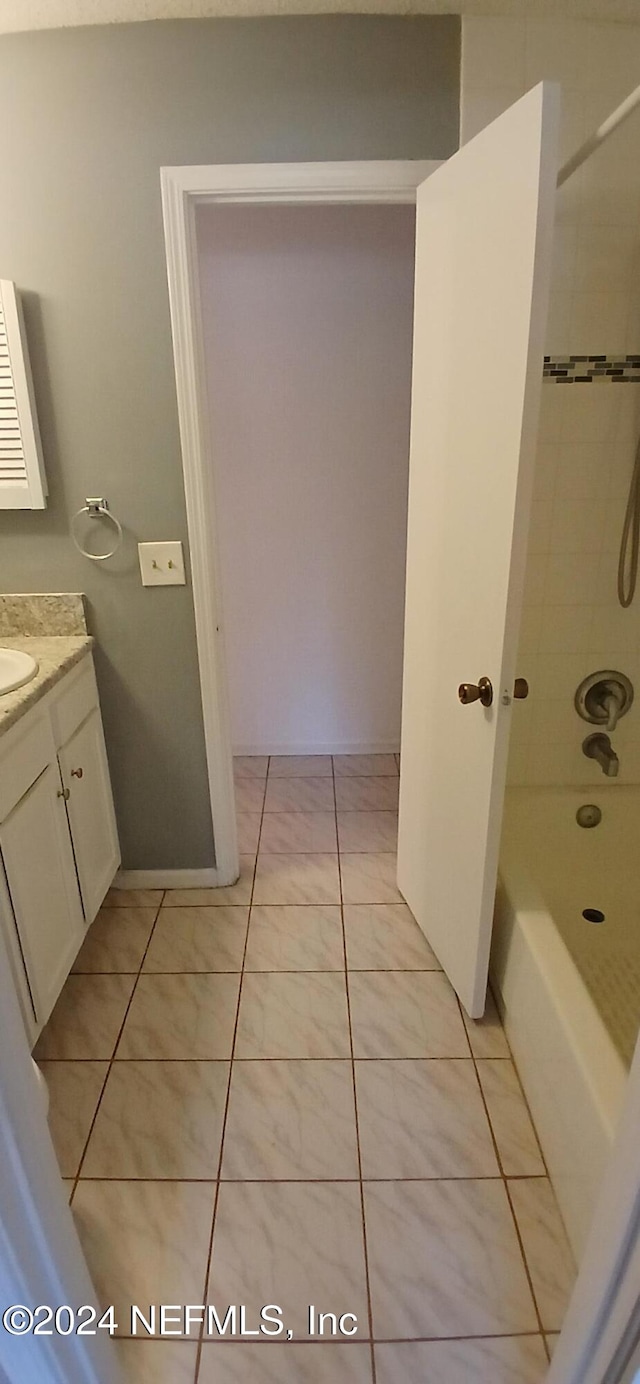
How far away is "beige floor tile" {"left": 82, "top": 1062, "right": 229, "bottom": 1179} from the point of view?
1441 millimetres

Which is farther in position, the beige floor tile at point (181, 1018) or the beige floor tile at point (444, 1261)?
the beige floor tile at point (181, 1018)

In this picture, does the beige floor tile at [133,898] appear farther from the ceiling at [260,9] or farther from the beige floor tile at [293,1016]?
Result: the ceiling at [260,9]

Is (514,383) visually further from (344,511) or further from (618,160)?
(344,511)

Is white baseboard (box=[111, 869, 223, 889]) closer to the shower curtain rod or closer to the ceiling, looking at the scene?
the shower curtain rod

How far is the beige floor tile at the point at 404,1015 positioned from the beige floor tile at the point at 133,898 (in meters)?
0.71

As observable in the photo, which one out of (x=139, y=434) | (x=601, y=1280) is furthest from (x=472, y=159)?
(x=601, y=1280)

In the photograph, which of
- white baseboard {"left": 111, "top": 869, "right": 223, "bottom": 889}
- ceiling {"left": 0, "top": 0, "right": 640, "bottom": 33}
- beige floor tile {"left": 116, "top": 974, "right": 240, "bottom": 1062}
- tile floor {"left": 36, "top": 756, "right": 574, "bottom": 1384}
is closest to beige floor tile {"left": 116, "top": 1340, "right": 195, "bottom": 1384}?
tile floor {"left": 36, "top": 756, "right": 574, "bottom": 1384}

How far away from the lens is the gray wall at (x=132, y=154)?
61.1 inches

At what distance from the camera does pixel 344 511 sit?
2.85 m

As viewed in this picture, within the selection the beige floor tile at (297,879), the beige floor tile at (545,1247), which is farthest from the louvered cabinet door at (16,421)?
the beige floor tile at (545,1247)

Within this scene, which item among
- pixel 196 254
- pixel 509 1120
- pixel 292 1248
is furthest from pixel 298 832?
pixel 196 254

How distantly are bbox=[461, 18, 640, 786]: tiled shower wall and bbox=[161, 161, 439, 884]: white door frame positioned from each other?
10.4 inches

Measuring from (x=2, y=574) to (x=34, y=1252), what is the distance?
156 centimetres

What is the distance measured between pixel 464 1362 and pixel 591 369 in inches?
80.7
